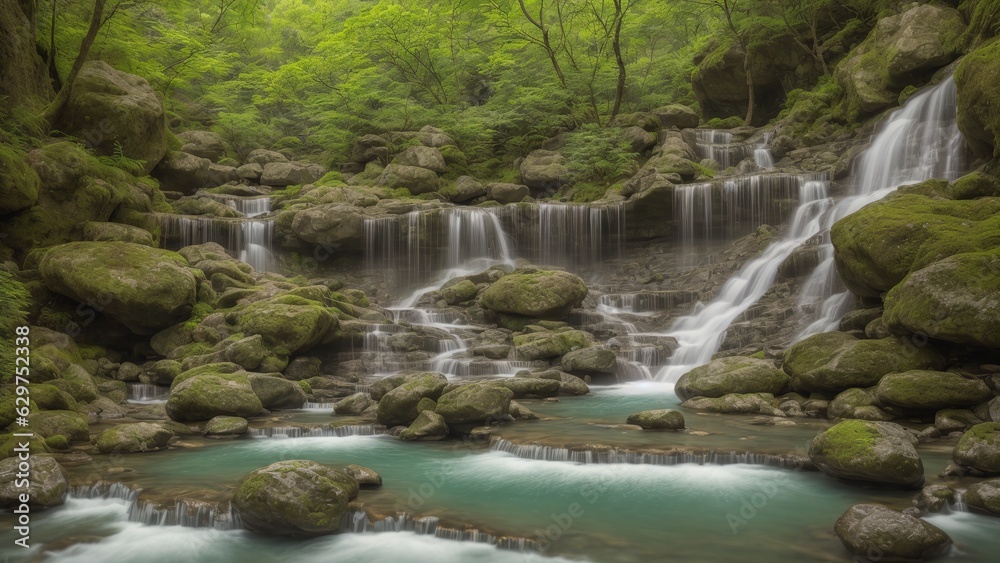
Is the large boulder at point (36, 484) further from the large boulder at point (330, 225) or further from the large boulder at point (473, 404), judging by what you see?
the large boulder at point (330, 225)

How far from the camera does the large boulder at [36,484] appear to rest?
23.6ft

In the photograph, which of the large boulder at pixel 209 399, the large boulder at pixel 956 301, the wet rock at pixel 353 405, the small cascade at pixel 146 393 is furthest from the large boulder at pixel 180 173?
the large boulder at pixel 956 301

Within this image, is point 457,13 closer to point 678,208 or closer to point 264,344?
point 678,208

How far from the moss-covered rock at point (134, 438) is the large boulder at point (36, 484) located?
1668 millimetres

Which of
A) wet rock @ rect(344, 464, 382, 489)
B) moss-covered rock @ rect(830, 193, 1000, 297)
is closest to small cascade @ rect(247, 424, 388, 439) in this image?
wet rock @ rect(344, 464, 382, 489)

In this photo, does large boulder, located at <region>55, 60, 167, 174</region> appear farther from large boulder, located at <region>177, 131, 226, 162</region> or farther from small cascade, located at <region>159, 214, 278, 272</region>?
large boulder, located at <region>177, 131, 226, 162</region>

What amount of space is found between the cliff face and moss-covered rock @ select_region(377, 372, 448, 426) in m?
14.3

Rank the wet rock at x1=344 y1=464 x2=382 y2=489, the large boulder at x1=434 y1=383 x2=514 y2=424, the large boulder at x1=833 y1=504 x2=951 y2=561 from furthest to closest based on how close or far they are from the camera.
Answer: the large boulder at x1=434 y1=383 x2=514 y2=424, the wet rock at x1=344 y1=464 x2=382 y2=489, the large boulder at x1=833 y1=504 x2=951 y2=561

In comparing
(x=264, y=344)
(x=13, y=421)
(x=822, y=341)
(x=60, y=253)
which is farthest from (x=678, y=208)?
(x=13, y=421)

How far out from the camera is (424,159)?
28641 millimetres

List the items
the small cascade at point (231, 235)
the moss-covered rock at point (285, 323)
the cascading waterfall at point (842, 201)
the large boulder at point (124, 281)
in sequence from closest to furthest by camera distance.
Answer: the large boulder at point (124, 281), the moss-covered rock at point (285, 323), the cascading waterfall at point (842, 201), the small cascade at point (231, 235)

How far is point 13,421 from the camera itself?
9.05 m

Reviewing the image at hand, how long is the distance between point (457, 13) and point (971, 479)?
31.1m

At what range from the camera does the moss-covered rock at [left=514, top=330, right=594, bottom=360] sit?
15852 millimetres
